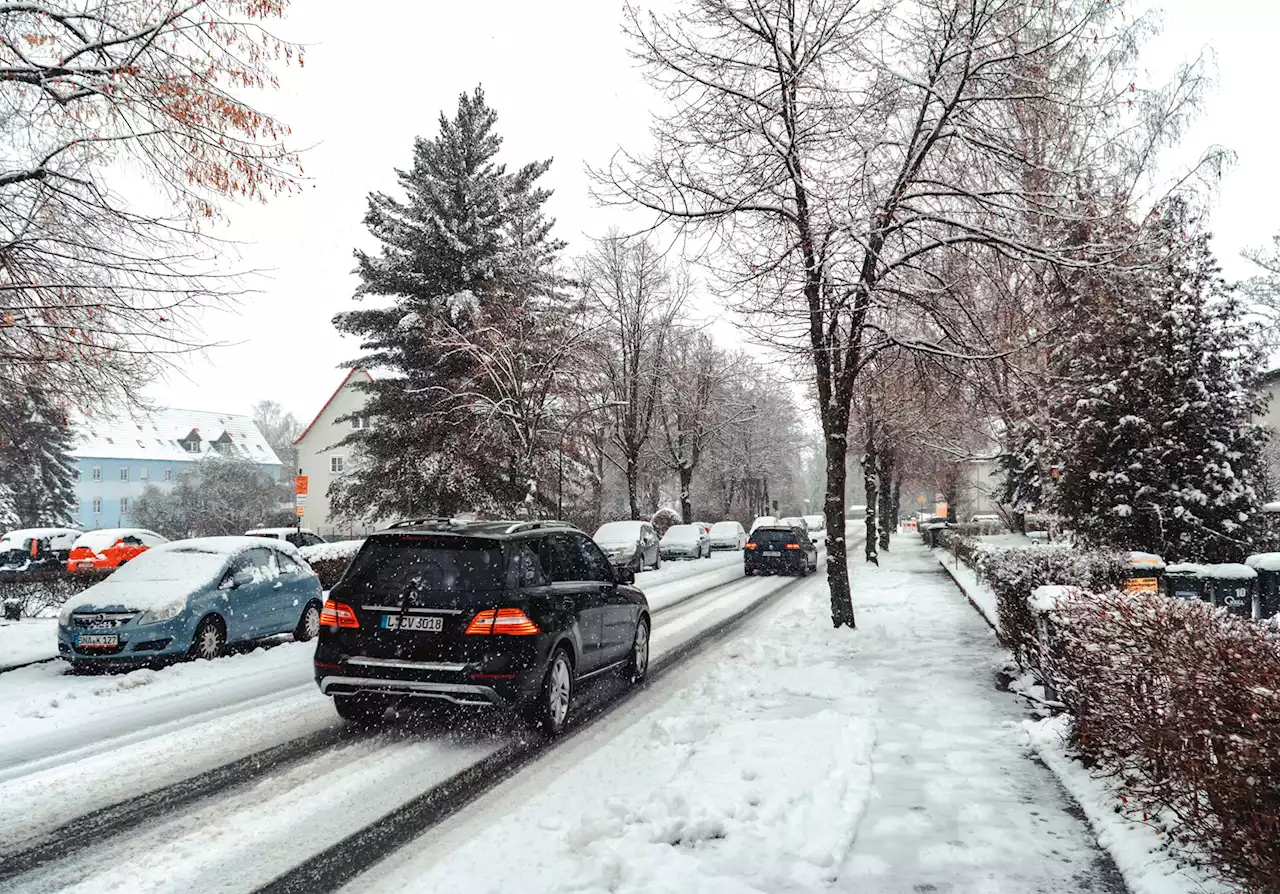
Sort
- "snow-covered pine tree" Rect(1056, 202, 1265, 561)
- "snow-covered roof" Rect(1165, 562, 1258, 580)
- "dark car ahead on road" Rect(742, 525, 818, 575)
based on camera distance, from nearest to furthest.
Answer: "snow-covered roof" Rect(1165, 562, 1258, 580) → "snow-covered pine tree" Rect(1056, 202, 1265, 561) → "dark car ahead on road" Rect(742, 525, 818, 575)

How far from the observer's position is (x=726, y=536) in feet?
124

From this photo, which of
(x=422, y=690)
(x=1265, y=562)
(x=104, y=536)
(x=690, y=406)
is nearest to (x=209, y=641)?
(x=422, y=690)

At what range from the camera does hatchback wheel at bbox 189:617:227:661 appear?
33.5 feet

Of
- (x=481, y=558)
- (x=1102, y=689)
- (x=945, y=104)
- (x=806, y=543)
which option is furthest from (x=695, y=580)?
(x=1102, y=689)

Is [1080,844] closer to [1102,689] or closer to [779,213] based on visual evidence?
[1102,689]

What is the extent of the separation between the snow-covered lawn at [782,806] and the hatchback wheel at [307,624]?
6.37m

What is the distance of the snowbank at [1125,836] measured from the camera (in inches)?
147

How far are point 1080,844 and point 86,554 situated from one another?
2904 centimetres

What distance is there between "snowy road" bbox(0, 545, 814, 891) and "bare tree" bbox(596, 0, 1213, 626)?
6.98 metres

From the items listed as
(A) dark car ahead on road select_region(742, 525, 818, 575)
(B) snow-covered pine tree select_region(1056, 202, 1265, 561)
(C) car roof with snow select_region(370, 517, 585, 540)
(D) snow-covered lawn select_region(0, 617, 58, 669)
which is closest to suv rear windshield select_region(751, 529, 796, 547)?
(A) dark car ahead on road select_region(742, 525, 818, 575)

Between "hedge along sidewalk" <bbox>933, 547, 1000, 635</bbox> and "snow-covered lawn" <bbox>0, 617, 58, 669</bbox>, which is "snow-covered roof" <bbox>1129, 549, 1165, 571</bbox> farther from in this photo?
"snow-covered lawn" <bbox>0, 617, 58, 669</bbox>

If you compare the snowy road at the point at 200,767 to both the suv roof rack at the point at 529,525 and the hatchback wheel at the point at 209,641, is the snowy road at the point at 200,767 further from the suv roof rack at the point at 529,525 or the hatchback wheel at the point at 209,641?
the suv roof rack at the point at 529,525

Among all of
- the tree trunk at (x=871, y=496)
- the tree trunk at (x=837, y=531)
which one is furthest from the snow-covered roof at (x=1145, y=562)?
the tree trunk at (x=871, y=496)

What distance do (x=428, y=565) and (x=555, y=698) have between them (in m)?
1.57
